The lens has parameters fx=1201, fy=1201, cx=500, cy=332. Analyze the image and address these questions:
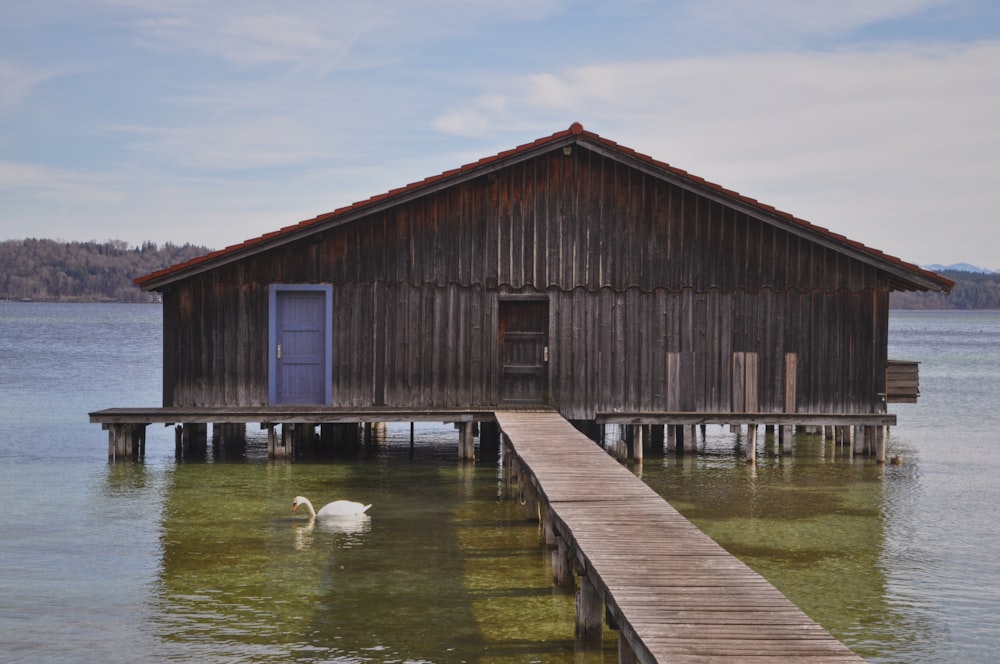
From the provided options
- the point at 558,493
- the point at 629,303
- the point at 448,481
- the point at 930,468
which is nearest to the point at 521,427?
the point at 448,481

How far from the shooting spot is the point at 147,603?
43.7ft

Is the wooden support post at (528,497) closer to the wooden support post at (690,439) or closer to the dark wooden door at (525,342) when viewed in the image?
the dark wooden door at (525,342)

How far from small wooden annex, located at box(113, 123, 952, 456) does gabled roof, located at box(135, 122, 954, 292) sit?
5 centimetres

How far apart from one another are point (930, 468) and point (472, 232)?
449 inches

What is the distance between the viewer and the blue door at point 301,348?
Result: 24.3 m

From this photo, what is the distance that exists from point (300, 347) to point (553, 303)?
17.2 feet

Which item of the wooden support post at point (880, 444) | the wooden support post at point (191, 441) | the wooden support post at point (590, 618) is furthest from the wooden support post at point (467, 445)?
the wooden support post at point (590, 618)

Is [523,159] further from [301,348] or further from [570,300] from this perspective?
[301,348]

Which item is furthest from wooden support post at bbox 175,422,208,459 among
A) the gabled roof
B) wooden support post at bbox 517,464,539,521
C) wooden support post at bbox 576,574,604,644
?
wooden support post at bbox 576,574,604,644

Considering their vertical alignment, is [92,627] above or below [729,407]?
below

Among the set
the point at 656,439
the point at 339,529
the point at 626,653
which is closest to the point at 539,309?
the point at 656,439

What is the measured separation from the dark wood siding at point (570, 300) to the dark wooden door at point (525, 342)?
9.6 inches

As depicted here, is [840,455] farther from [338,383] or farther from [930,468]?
[338,383]

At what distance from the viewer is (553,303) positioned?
24.5 m
